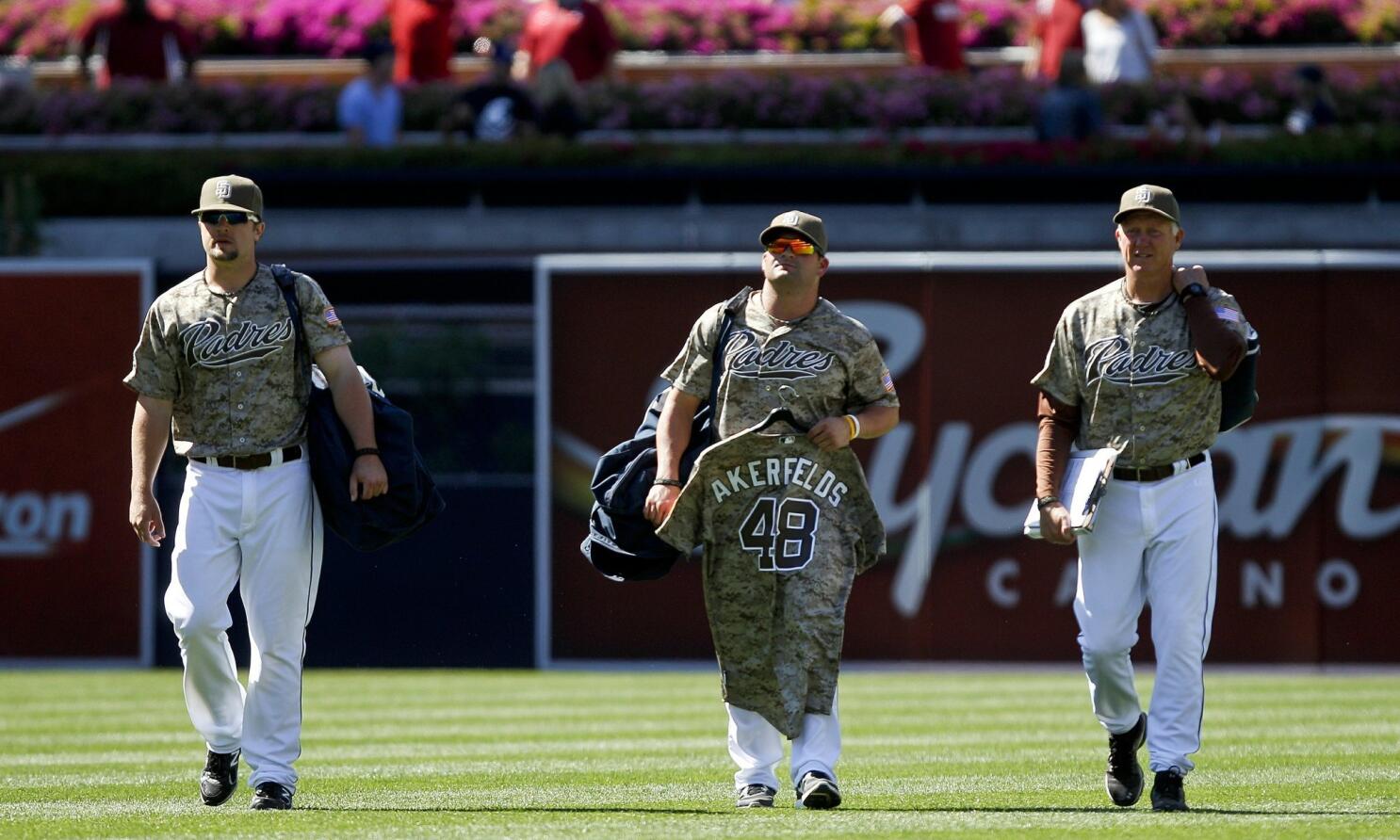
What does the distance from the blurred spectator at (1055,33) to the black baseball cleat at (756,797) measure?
11341 mm

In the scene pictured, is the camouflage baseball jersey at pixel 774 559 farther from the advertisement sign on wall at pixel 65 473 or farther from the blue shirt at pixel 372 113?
the blue shirt at pixel 372 113

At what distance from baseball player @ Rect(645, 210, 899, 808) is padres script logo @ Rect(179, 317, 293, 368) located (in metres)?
1.39

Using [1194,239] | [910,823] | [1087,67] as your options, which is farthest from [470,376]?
[910,823]

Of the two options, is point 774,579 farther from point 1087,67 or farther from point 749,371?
point 1087,67

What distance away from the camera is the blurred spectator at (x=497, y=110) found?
1725 centimetres

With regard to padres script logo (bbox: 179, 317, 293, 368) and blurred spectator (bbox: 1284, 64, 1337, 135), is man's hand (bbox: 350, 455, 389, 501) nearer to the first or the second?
padres script logo (bbox: 179, 317, 293, 368)

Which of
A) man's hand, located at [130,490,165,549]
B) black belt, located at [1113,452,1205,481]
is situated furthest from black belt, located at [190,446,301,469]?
black belt, located at [1113,452,1205,481]

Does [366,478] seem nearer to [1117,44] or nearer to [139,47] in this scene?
[1117,44]

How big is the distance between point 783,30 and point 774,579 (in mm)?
14137

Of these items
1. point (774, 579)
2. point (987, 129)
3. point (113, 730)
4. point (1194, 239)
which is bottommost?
point (113, 730)

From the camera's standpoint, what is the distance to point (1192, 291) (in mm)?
7246

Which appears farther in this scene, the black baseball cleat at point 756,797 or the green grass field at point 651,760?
the black baseball cleat at point 756,797

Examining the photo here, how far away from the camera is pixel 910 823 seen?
21.9 ft

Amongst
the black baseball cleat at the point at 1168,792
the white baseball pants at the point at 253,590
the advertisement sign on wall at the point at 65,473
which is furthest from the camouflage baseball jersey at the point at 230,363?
the advertisement sign on wall at the point at 65,473
